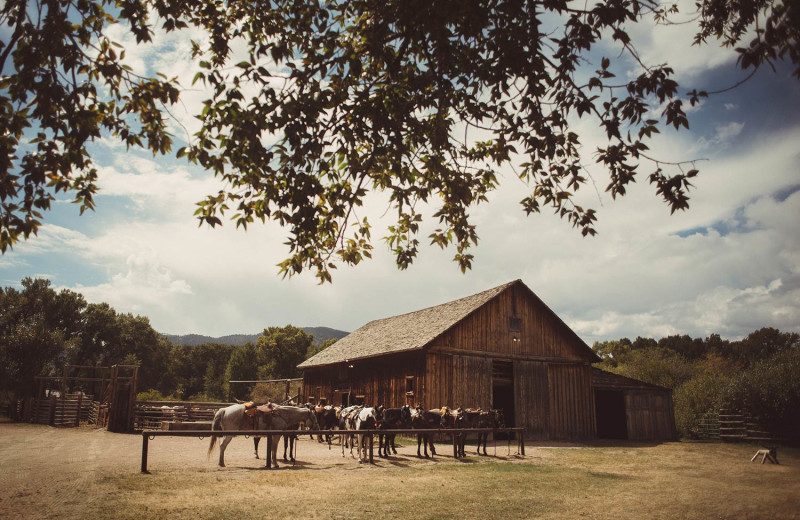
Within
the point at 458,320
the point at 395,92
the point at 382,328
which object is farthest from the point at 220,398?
the point at 395,92

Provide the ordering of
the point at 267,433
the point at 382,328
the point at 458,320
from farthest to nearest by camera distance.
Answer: the point at 382,328
the point at 458,320
the point at 267,433

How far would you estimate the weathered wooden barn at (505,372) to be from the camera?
23.3 m

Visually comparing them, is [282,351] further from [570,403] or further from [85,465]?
[85,465]

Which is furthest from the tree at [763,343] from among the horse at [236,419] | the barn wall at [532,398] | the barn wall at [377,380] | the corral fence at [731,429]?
the horse at [236,419]

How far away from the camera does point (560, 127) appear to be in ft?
24.1

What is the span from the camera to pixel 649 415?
1112 inches

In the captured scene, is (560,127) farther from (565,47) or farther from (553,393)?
(553,393)

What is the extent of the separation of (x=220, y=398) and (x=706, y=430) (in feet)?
231

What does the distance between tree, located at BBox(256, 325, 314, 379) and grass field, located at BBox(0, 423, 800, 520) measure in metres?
67.9

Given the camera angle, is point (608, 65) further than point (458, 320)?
No

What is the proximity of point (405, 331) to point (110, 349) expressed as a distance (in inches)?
2127

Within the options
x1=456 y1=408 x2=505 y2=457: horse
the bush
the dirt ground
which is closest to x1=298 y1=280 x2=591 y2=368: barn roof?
x1=456 y1=408 x2=505 y2=457: horse

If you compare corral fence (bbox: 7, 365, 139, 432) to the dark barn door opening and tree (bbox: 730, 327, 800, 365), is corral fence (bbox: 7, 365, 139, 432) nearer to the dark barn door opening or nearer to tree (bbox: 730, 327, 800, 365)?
the dark barn door opening

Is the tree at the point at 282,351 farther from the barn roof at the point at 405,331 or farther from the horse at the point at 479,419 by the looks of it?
the horse at the point at 479,419
